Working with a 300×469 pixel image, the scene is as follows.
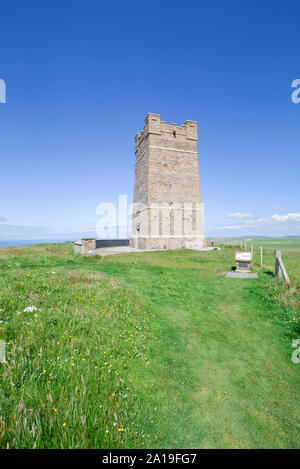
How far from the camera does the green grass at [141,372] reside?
265 cm

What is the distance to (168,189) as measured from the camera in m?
27.1

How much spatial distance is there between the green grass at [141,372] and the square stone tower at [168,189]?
62.3 feet

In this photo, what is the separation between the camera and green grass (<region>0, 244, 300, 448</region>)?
2650 mm

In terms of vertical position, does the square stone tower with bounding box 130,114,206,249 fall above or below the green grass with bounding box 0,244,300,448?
above

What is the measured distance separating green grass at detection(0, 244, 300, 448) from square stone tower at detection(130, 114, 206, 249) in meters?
19.0
